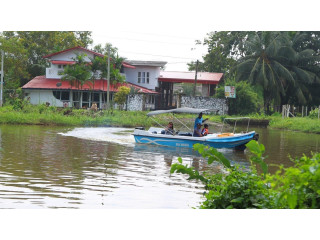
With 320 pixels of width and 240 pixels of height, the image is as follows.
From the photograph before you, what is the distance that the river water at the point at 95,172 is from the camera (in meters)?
8.15

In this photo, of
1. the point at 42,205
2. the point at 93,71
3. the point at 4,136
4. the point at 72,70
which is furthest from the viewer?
the point at 93,71

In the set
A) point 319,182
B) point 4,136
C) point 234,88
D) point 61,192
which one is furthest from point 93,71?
point 319,182

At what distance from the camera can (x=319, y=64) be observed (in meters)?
42.3

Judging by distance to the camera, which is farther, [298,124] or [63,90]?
[63,90]

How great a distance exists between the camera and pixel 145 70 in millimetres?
42625

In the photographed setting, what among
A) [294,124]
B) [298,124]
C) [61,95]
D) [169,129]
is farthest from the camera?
[61,95]

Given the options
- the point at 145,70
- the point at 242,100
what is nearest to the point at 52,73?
the point at 145,70

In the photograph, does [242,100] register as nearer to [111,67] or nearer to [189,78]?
[189,78]

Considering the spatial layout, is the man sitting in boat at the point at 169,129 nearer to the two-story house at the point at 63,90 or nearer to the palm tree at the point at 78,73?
the palm tree at the point at 78,73

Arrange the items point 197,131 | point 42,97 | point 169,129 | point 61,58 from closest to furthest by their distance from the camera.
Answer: point 197,131 → point 169,129 → point 42,97 → point 61,58

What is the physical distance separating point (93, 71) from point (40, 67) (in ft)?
27.3

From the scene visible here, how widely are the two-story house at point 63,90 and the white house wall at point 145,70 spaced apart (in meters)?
3.74

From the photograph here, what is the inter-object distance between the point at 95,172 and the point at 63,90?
26.3 m

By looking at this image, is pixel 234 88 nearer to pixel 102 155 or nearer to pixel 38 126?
pixel 38 126
